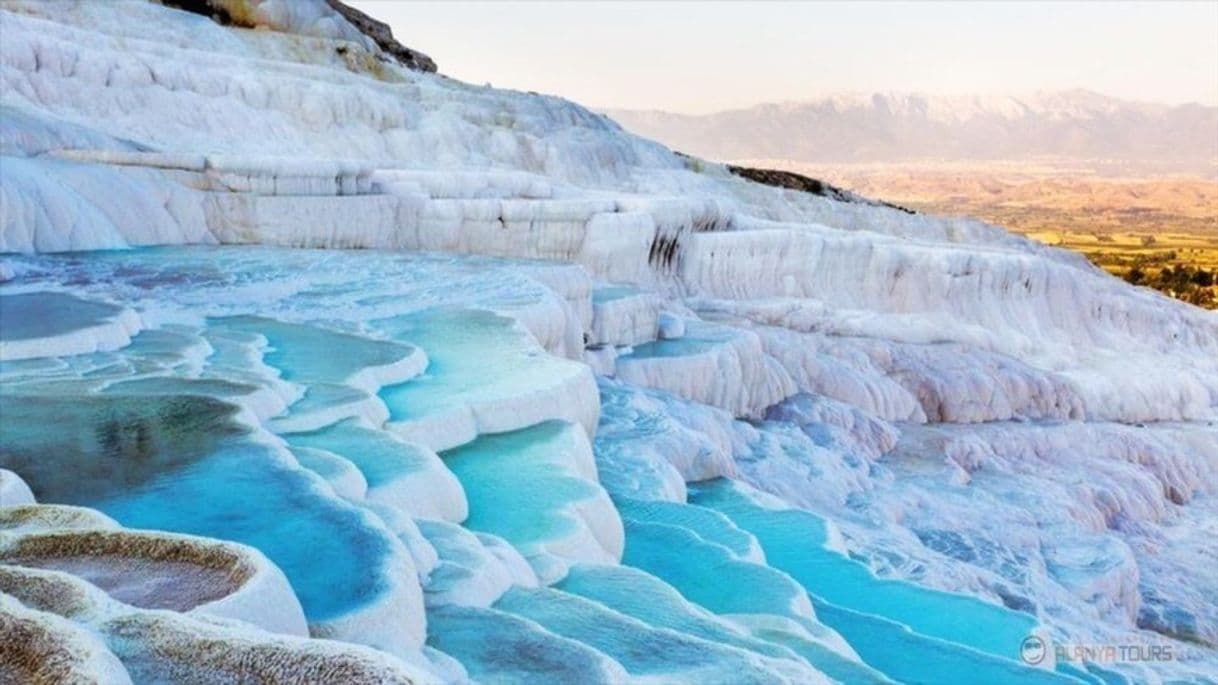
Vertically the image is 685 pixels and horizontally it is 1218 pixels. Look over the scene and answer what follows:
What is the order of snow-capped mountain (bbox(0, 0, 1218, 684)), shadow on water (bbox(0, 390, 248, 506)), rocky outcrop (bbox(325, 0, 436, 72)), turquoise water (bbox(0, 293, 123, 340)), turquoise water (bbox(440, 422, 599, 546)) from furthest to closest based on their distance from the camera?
rocky outcrop (bbox(325, 0, 436, 72)), turquoise water (bbox(0, 293, 123, 340)), turquoise water (bbox(440, 422, 599, 546)), shadow on water (bbox(0, 390, 248, 506)), snow-capped mountain (bbox(0, 0, 1218, 684))

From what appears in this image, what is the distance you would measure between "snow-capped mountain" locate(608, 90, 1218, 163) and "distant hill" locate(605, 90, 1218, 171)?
0.14 metres

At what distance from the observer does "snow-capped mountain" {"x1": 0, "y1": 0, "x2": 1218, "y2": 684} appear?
12.4 feet

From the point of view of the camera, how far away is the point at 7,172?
1022 centimetres

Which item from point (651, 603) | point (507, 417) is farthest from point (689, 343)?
point (651, 603)

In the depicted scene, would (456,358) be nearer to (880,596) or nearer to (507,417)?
(507,417)

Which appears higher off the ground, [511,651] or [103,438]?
[103,438]

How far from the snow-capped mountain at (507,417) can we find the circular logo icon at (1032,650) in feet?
0.12

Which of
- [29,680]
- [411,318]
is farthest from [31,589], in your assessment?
[411,318]

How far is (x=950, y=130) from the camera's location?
563 ft

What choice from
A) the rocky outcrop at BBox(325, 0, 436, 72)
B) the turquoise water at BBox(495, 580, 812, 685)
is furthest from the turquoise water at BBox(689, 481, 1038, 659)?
the rocky outcrop at BBox(325, 0, 436, 72)

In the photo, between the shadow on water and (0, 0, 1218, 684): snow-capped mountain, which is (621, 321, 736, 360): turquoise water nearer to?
(0, 0, 1218, 684): snow-capped mountain

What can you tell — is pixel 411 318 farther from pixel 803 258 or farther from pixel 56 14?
pixel 56 14

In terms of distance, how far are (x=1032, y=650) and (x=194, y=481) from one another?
165 inches

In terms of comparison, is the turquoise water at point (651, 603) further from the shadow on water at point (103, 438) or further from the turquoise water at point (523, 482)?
the shadow on water at point (103, 438)
